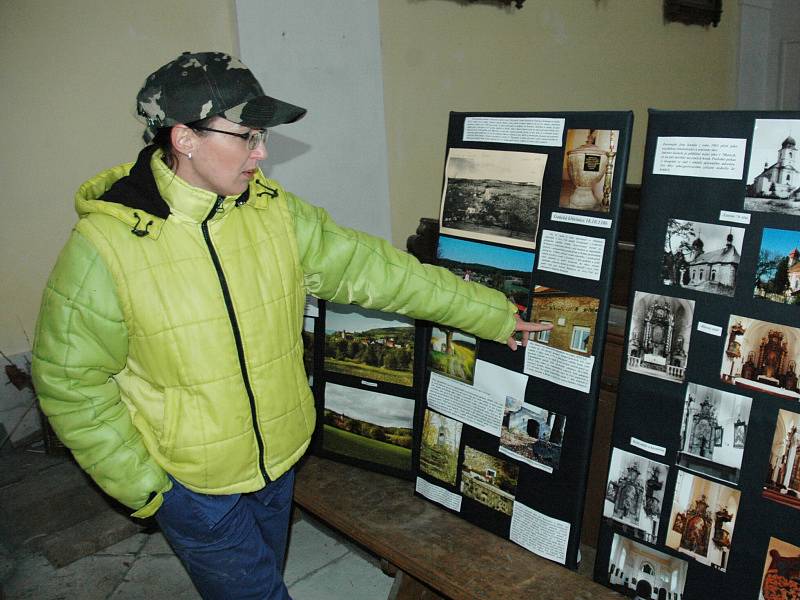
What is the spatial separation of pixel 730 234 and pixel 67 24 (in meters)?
2.46

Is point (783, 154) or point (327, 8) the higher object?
point (327, 8)

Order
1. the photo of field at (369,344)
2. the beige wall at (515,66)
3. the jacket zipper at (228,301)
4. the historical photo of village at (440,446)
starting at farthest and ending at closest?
the beige wall at (515,66) < the photo of field at (369,344) < the historical photo of village at (440,446) < the jacket zipper at (228,301)

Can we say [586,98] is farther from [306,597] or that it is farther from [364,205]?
[306,597]

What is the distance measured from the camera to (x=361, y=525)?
193cm

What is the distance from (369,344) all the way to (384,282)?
57 centimetres

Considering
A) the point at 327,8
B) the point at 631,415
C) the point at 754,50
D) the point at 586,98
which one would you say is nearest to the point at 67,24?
the point at 327,8

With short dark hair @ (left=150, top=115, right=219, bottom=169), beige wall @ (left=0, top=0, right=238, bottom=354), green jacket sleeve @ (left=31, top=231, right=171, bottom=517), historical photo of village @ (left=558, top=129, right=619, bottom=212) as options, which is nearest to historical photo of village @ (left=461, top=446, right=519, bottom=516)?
historical photo of village @ (left=558, top=129, right=619, bottom=212)

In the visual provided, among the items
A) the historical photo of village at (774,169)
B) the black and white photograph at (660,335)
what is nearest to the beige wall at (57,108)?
the black and white photograph at (660,335)

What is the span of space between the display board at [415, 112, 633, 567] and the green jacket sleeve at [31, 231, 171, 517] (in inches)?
33.2

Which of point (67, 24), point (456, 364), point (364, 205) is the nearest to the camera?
point (456, 364)

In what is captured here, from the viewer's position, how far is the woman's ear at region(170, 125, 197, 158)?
48.9 inches

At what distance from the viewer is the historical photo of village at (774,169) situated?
123cm

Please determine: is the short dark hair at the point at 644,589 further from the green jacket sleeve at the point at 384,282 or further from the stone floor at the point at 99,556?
the stone floor at the point at 99,556

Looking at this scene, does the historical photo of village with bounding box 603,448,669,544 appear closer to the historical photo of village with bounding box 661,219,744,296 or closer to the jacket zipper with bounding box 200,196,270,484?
the historical photo of village with bounding box 661,219,744,296
